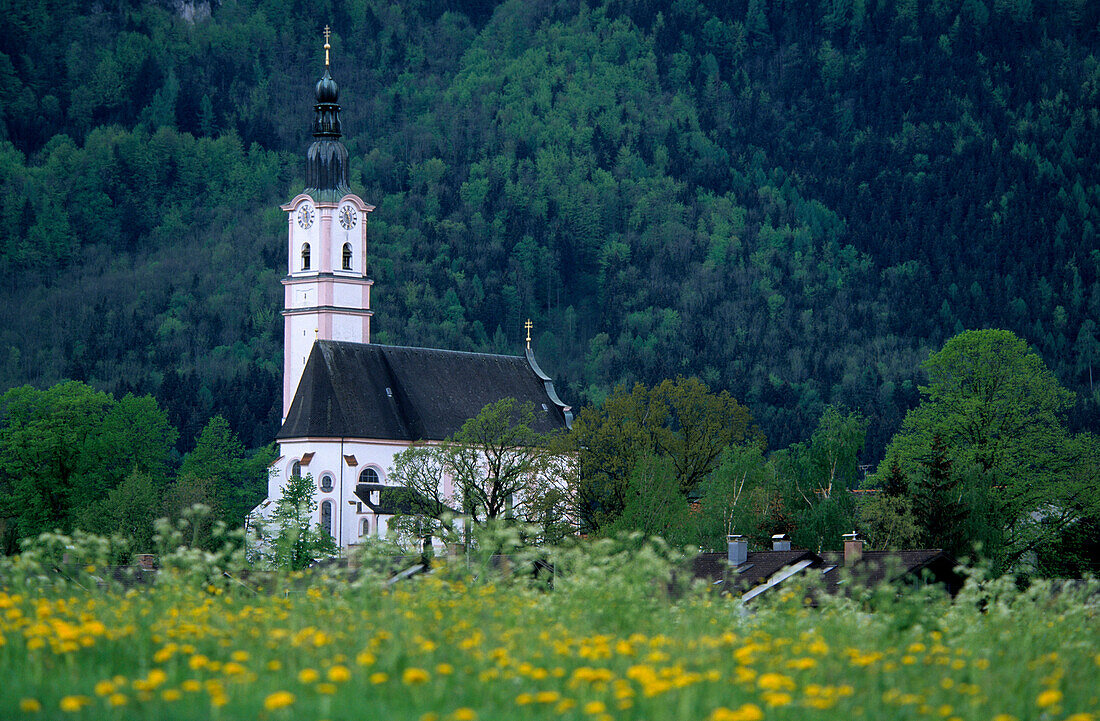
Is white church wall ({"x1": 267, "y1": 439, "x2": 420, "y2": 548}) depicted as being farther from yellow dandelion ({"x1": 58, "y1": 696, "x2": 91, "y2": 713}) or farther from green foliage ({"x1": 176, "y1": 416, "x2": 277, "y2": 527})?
yellow dandelion ({"x1": 58, "y1": 696, "x2": 91, "y2": 713})

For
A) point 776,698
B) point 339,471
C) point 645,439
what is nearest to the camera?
point 776,698

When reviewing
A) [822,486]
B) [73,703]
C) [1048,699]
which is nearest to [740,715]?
[1048,699]

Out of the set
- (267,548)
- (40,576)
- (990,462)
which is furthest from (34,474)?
(40,576)

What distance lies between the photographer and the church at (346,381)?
85.5 metres

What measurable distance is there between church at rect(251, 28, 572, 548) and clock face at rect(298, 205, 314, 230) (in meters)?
0.05

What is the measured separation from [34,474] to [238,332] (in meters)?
109

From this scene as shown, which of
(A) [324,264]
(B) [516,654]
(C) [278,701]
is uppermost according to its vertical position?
(A) [324,264]

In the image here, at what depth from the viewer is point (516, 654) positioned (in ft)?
49.5

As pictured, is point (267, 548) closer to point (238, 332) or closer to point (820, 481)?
point (820, 481)

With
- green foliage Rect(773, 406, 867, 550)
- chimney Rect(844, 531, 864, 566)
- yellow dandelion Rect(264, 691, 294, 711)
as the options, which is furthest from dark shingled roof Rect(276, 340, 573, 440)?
yellow dandelion Rect(264, 691, 294, 711)

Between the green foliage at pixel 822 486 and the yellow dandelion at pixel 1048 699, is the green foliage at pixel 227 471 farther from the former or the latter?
the yellow dandelion at pixel 1048 699

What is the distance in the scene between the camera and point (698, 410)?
83000mm

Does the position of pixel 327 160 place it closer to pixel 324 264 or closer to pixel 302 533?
pixel 324 264

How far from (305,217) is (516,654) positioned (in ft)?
267
